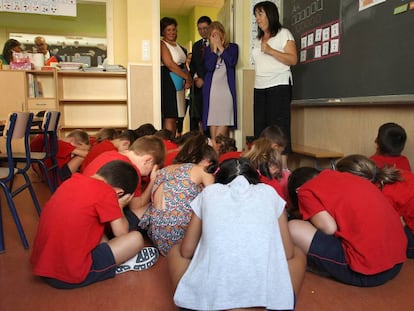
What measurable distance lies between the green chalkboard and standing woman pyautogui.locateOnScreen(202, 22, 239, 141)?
0.64m

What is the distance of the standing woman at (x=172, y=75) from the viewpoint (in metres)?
4.20

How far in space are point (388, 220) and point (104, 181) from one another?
108 centimetres

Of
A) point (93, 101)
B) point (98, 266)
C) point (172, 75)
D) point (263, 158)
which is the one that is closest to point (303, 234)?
point (263, 158)

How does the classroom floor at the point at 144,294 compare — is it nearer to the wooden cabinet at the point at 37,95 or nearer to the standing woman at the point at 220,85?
the standing woman at the point at 220,85

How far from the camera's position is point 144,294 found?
1.43 m

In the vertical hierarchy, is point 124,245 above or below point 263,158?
below

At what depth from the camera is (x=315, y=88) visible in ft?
10.8

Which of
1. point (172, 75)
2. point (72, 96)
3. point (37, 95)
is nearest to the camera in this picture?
point (172, 75)

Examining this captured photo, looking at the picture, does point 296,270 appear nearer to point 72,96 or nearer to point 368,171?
point 368,171

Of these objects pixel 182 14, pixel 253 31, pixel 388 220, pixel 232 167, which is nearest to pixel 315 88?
pixel 253 31

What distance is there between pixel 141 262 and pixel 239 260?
2.44 ft

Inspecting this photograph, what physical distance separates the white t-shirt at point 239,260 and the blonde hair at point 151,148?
0.91 metres

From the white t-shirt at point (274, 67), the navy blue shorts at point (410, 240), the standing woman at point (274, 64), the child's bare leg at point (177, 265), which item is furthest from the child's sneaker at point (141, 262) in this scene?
the white t-shirt at point (274, 67)

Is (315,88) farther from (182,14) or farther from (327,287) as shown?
(182,14)
